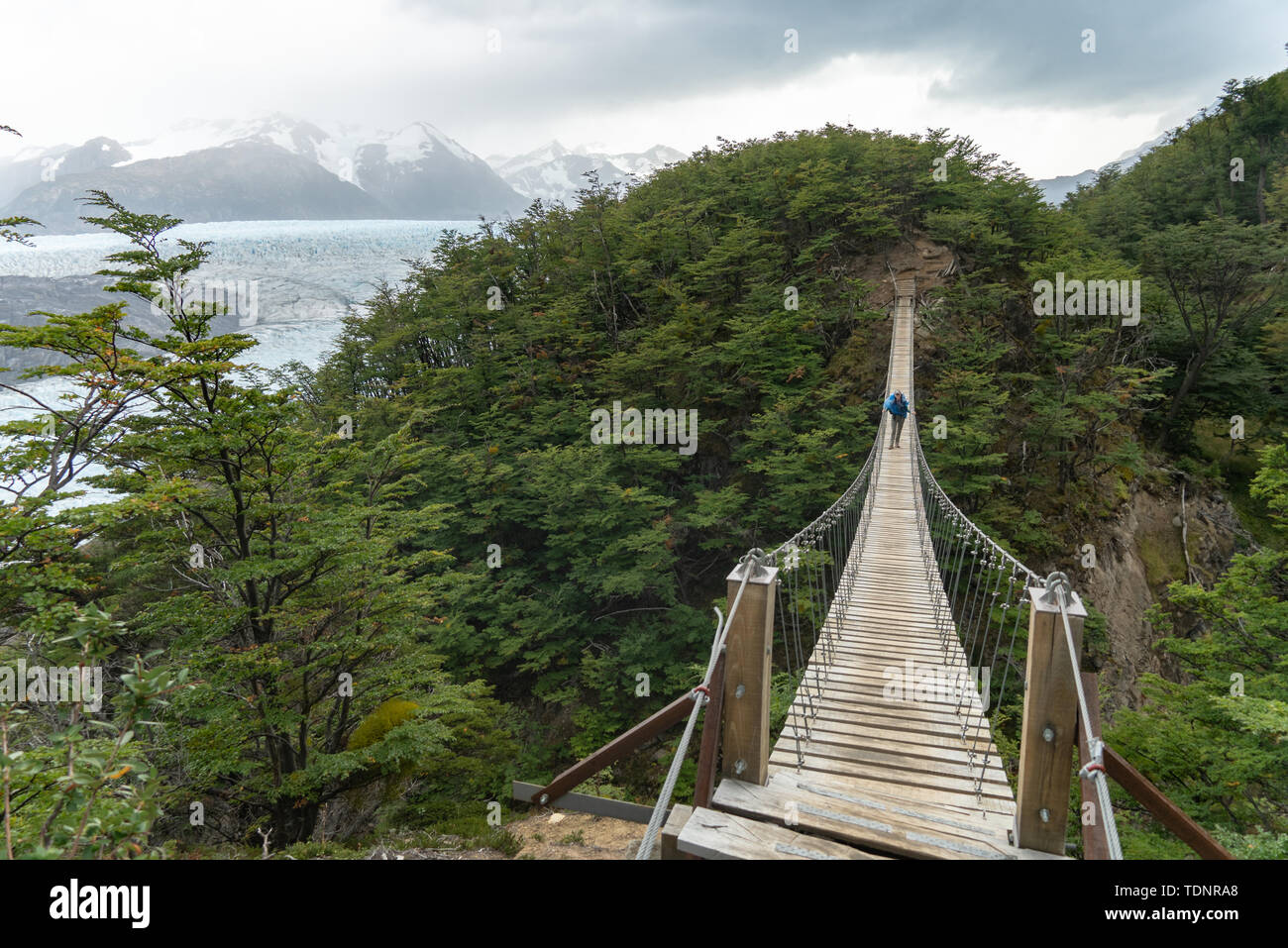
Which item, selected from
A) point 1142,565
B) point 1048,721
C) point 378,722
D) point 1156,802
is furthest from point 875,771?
point 1142,565

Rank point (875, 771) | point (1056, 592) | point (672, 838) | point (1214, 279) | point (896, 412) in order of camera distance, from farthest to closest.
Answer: point (1214, 279) < point (896, 412) < point (875, 771) < point (1056, 592) < point (672, 838)

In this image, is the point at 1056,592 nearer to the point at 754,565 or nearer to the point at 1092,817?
the point at 1092,817

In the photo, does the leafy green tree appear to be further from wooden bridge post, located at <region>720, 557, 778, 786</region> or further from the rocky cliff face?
wooden bridge post, located at <region>720, 557, 778, 786</region>

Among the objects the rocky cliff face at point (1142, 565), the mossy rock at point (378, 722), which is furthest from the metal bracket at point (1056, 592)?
the rocky cliff face at point (1142, 565)

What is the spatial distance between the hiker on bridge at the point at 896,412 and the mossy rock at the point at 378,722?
9653mm

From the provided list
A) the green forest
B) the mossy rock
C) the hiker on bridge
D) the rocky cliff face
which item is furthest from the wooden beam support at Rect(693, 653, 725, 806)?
the rocky cliff face

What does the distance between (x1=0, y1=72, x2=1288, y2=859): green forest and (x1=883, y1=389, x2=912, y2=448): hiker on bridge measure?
4.28 ft

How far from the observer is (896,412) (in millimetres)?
9484

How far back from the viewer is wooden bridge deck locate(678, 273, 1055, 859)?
190cm

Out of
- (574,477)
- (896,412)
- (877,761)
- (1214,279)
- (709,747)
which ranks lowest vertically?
(877,761)

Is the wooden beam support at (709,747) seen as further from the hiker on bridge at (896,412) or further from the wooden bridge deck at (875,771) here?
the hiker on bridge at (896,412)

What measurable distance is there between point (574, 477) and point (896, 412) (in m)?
7.00
